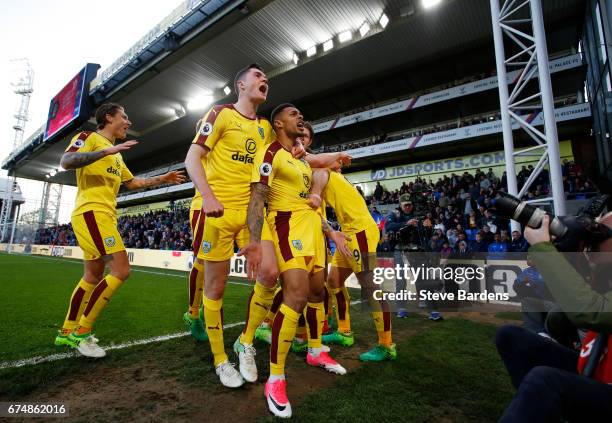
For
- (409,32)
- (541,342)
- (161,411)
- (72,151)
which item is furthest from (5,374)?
(409,32)

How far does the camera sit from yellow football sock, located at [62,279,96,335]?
9.76ft

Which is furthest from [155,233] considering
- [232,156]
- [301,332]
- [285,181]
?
[285,181]

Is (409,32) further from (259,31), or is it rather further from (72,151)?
(72,151)

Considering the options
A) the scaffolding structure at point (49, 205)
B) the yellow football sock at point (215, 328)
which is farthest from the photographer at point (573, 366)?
the scaffolding structure at point (49, 205)

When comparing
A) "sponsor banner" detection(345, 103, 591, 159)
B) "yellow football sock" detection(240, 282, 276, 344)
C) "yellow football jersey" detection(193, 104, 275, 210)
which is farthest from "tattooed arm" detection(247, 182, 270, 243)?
"sponsor banner" detection(345, 103, 591, 159)

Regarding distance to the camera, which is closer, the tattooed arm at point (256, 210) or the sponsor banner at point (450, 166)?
the tattooed arm at point (256, 210)

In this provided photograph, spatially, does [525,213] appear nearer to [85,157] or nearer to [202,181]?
[202,181]

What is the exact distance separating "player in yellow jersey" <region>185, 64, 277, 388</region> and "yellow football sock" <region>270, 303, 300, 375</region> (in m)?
0.33

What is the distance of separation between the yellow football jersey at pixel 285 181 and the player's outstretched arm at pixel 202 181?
41cm

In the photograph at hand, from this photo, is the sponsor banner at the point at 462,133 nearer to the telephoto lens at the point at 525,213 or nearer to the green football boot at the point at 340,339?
the green football boot at the point at 340,339

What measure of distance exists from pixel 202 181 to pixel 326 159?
1.24 m

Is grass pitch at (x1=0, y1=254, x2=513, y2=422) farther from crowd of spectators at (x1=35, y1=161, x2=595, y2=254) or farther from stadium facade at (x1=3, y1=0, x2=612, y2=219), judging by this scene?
stadium facade at (x1=3, y1=0, x2=612, y2=219)

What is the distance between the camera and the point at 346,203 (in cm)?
334

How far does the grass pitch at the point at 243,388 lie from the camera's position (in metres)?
1.94
